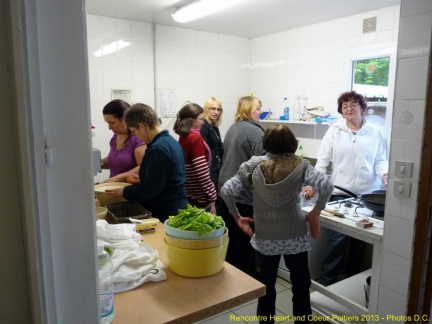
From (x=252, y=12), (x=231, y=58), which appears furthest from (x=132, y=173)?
(x=231, y=58)

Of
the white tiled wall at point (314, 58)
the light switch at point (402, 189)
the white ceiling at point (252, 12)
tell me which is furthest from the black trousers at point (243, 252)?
the white ceiling at point (252, 12)

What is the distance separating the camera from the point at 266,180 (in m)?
1.95

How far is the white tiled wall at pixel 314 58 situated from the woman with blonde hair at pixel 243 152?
4.06 feet

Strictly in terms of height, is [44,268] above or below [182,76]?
below

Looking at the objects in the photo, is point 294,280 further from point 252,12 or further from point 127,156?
point 252,12

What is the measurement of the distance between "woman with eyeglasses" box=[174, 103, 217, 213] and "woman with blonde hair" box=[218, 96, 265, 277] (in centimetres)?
24

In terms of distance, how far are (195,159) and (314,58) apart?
2075 mm

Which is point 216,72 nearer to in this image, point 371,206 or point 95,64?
point 95,64

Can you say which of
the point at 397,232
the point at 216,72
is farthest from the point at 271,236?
the point at 216,72

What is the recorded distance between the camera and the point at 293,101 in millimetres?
4105

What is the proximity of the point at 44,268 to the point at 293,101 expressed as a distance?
3834 mm

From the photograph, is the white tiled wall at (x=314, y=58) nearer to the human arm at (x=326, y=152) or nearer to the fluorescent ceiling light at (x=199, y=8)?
the human arm at (x=326, y=152)

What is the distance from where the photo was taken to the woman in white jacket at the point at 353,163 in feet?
9.05

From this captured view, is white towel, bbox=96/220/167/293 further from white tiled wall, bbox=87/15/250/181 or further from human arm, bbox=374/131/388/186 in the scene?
white tiled wall, bbox=87/15/250/181
